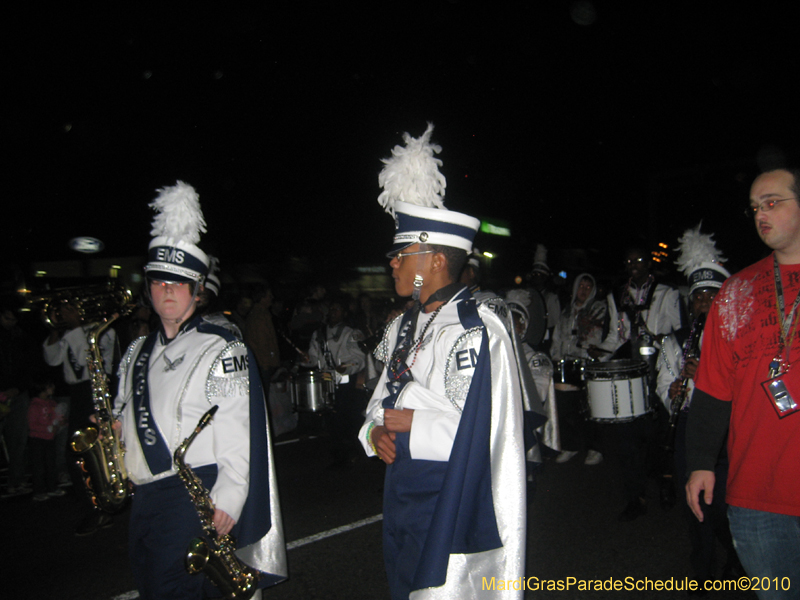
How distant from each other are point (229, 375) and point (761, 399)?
7.40 ft

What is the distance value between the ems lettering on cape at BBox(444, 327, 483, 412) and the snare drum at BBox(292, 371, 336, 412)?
4.93 metres

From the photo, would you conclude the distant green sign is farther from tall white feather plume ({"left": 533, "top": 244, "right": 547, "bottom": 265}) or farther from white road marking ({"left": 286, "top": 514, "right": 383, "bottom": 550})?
white road marking ({"left": 286, "top": 514, "right": 383, "bottom": 550})

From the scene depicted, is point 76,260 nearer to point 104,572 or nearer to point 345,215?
point 345,215

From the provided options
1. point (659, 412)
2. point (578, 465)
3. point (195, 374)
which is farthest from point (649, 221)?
point (195, 374)

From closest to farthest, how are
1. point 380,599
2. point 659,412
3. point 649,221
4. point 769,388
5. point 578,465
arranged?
point 769,388 → point 380,599 → point 659,412 → point 578,465 → point 649,221

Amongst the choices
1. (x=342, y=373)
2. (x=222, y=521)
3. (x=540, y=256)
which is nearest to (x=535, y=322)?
(x=342, y=373)

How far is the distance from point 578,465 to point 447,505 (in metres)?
4.98

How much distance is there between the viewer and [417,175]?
2.72 metres

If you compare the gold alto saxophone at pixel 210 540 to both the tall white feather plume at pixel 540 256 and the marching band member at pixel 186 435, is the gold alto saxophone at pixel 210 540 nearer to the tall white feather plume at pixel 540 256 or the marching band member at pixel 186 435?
the marching band member at pixel 186 435

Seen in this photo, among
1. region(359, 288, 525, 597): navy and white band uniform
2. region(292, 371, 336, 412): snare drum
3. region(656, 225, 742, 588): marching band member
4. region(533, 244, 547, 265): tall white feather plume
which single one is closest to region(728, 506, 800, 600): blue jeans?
region(359, 288, 525, 597): navy and white band uniform

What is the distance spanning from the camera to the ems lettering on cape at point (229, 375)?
2.62m

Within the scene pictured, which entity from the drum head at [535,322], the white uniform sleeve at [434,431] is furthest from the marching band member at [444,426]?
the drum head at [535,322]

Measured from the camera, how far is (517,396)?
8.20ft

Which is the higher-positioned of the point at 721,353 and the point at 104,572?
the point at 721,353
